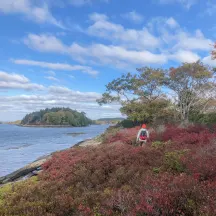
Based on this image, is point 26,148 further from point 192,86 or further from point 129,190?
point 129,190

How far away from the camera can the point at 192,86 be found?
1136 inches

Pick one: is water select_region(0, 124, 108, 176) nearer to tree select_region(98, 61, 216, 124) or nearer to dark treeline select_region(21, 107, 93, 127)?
tree select_region(98, 61, 216, 124)

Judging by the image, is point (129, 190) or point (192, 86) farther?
point (192, 86)

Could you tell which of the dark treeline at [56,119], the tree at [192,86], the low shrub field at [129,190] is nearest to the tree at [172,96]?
the tree at [192,86]

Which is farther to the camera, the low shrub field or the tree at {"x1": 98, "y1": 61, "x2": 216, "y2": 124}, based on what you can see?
the tree at {"x1": 98, "y1": 61, "x2": 216, "y2": 124}

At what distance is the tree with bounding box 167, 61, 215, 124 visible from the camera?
2805 cm

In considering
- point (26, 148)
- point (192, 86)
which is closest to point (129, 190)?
point (192, 86)

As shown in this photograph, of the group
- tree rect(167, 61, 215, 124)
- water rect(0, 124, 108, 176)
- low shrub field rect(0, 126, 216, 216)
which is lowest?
water rect(0, 124, 108, 176)

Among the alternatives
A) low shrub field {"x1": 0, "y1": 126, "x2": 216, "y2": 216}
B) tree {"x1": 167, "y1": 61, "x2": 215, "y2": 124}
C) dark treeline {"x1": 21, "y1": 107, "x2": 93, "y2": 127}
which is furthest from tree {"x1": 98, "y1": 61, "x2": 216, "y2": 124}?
dark treeline {"x1": 21, "y1": 107, "x2": 93, "y2": 127}

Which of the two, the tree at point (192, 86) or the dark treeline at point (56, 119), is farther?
the dark treeline at point (56, 119)

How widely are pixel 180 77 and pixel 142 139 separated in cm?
1773

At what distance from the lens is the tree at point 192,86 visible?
28047mm

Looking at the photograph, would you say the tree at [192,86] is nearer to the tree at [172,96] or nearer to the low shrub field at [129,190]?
the tree at [172,96]

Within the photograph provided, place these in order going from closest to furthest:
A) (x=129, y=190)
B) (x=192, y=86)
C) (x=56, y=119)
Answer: (x=129, y=190) → (x=192, y=86) → (x=56, y=119)
